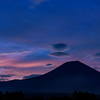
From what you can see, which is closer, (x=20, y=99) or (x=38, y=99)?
(x=38, y=99)

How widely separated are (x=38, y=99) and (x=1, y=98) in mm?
14282

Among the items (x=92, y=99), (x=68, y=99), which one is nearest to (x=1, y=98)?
(x=68, y=99)

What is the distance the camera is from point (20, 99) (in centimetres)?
7669

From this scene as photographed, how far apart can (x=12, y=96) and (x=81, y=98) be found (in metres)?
28.4

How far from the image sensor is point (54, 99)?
210 feet

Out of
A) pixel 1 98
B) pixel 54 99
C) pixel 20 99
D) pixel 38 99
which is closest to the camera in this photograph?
pixel 1 98

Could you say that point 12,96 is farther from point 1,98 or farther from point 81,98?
point 81,98

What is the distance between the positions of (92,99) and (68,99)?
272 inches

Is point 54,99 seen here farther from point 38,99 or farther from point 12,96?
point 12,96

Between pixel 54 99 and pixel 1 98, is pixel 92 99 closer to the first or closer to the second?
pixel 54 99

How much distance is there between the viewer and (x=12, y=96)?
78.3m

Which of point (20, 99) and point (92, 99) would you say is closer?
point (92, 99)

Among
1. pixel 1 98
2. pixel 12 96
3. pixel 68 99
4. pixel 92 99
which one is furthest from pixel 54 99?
pixel 12 96

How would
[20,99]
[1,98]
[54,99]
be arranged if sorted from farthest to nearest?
[20,99] < [54,99] < [1,98]
